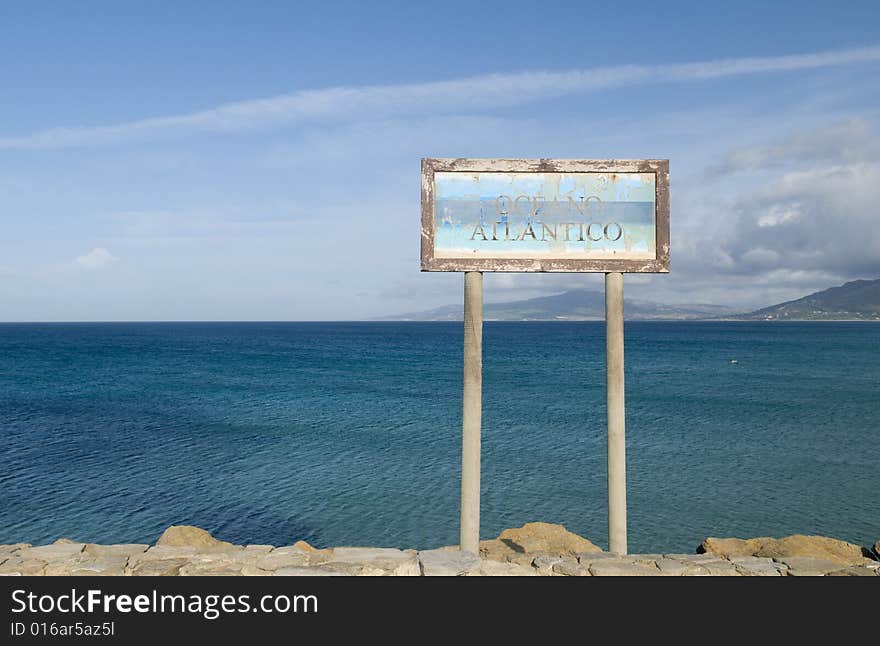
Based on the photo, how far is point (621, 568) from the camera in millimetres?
8875

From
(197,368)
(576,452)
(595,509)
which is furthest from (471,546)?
(197,368)

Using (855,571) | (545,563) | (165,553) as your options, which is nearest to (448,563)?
(545,563)

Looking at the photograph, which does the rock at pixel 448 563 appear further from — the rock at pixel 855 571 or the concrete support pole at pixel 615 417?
the rock at pixel 855 571

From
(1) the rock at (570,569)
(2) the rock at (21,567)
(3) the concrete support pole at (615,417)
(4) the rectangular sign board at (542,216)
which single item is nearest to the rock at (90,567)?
(2) the rock at (21,567)

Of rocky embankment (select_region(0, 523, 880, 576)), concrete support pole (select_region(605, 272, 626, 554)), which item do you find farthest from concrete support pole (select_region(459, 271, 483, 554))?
A: concrete support pole (select_region(605, 272, 626, 554))

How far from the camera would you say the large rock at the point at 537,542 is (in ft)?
47.2

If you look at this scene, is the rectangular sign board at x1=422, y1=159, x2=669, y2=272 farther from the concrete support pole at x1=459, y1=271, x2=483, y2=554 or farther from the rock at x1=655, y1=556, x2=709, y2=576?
the rock at x1=655, y1=556, x2=709, y2=576

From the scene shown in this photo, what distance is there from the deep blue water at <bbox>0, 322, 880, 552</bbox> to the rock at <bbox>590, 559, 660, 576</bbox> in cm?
953

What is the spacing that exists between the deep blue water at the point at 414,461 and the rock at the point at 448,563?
360 inches

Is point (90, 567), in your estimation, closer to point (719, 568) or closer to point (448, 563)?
point (448, 563)

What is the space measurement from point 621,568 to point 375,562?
341 centimetres

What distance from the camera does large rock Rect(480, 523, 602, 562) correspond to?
1440cm

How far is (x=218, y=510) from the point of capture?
21062 mm

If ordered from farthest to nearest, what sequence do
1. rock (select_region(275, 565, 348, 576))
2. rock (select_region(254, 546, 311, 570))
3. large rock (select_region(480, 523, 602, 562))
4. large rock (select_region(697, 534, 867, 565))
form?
large rock (select_region(697, 534, 867, 565)) → large rock (select_region(480, 523, 602, 562)) → rock (select_region(254, 546, 311, 570)) → rock (select_region(275, 565, 348, 576))
